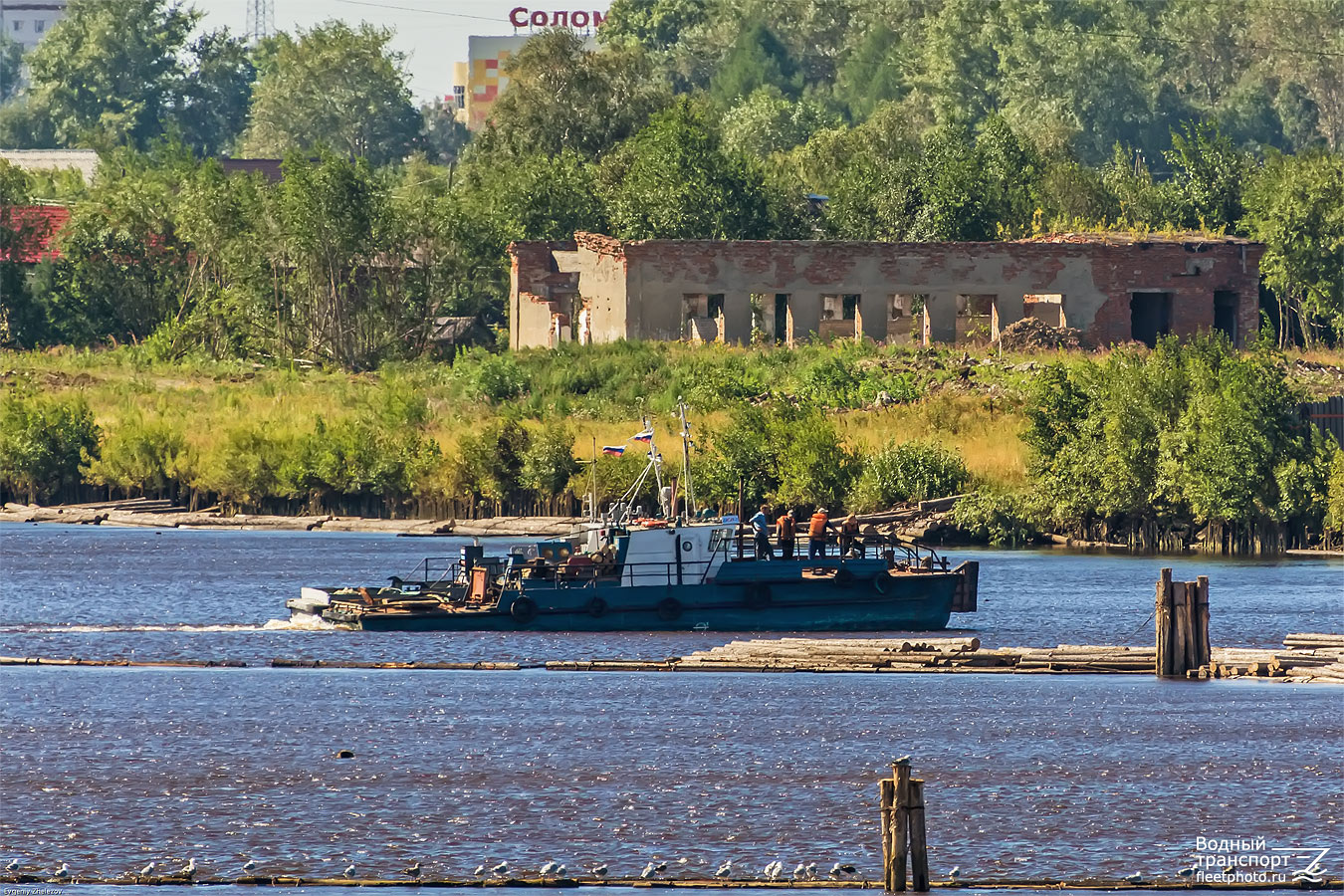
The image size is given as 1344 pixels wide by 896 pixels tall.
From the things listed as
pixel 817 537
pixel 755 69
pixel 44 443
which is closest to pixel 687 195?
pixel 44 443

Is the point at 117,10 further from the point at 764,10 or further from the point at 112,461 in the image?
the point at 112,461

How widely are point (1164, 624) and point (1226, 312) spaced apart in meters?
49.8

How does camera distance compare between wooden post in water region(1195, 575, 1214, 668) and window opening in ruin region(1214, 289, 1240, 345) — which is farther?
window opening in ruin region(1214, 289, 1240, 345)

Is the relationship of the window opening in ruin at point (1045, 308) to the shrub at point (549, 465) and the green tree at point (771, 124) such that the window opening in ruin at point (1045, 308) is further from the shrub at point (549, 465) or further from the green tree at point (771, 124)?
the green tree at point (771, 124)

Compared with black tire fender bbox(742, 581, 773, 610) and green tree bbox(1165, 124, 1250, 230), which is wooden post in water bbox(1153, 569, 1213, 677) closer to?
black tire fender bbox(742, 581, 773, 610)

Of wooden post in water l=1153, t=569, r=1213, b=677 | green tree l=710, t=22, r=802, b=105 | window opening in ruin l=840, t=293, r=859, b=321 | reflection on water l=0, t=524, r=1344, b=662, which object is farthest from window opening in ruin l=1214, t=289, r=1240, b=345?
green tree l=710, t=22, r=802, b=105

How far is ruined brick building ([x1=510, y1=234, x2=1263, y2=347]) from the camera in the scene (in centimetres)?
8381

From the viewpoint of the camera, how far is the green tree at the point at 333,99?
169250mm

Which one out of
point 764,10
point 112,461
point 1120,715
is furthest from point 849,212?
point 764,10

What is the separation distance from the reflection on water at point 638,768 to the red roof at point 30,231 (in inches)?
2651

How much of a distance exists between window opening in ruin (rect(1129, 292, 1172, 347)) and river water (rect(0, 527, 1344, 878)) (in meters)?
34.1

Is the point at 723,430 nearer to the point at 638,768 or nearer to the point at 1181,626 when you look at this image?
the point at 1181,626

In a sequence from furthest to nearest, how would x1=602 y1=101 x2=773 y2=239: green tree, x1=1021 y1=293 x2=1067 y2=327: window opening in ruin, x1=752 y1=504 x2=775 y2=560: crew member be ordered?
x1=602 y1=101 x2=773 y2=239: green tree → x1=1021 y1=293 x2=1067 y2=327: window opening in ruin → x1=752 y1=504 x2=775 y2=560: crew member

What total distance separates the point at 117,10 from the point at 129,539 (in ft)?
356
